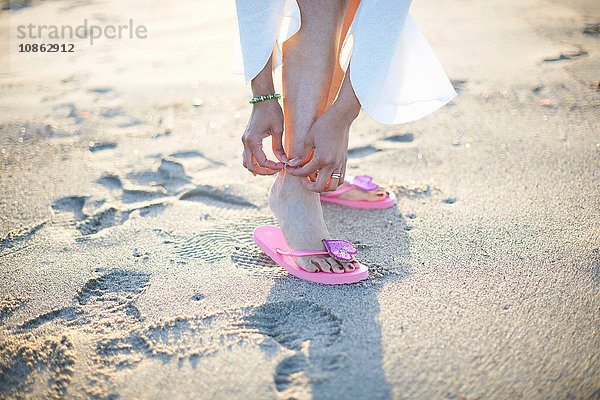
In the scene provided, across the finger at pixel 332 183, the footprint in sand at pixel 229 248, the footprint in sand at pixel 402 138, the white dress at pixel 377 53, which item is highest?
the white dress at pixel 377 53

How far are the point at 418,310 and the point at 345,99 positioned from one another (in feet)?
1.97

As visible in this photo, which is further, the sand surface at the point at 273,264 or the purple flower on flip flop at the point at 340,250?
the purple flower on flip flop at the point at 340,250

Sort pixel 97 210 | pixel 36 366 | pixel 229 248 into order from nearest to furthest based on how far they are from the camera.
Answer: pixel 36 366
pixel 229 248
pixel 97 210

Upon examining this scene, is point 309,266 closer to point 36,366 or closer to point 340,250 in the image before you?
point 340,250

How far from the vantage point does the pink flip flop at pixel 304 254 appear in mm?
1289

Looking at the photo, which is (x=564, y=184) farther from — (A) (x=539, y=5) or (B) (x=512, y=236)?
(A) (x=539, y=5)

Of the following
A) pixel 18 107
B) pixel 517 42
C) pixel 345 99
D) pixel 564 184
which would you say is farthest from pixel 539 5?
pixel 18 107

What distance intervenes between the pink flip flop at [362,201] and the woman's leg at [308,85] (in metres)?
0.36

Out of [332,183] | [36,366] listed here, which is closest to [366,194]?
[332,183]

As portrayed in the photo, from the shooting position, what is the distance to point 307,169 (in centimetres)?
132

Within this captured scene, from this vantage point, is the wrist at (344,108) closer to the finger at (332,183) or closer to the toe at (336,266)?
the finger at (332,183)

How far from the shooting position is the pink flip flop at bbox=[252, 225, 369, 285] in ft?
4.23

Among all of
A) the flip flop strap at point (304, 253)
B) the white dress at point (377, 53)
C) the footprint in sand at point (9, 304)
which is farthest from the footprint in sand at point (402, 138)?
the footprint in sand at point (9, 304)

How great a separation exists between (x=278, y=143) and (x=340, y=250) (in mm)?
371
